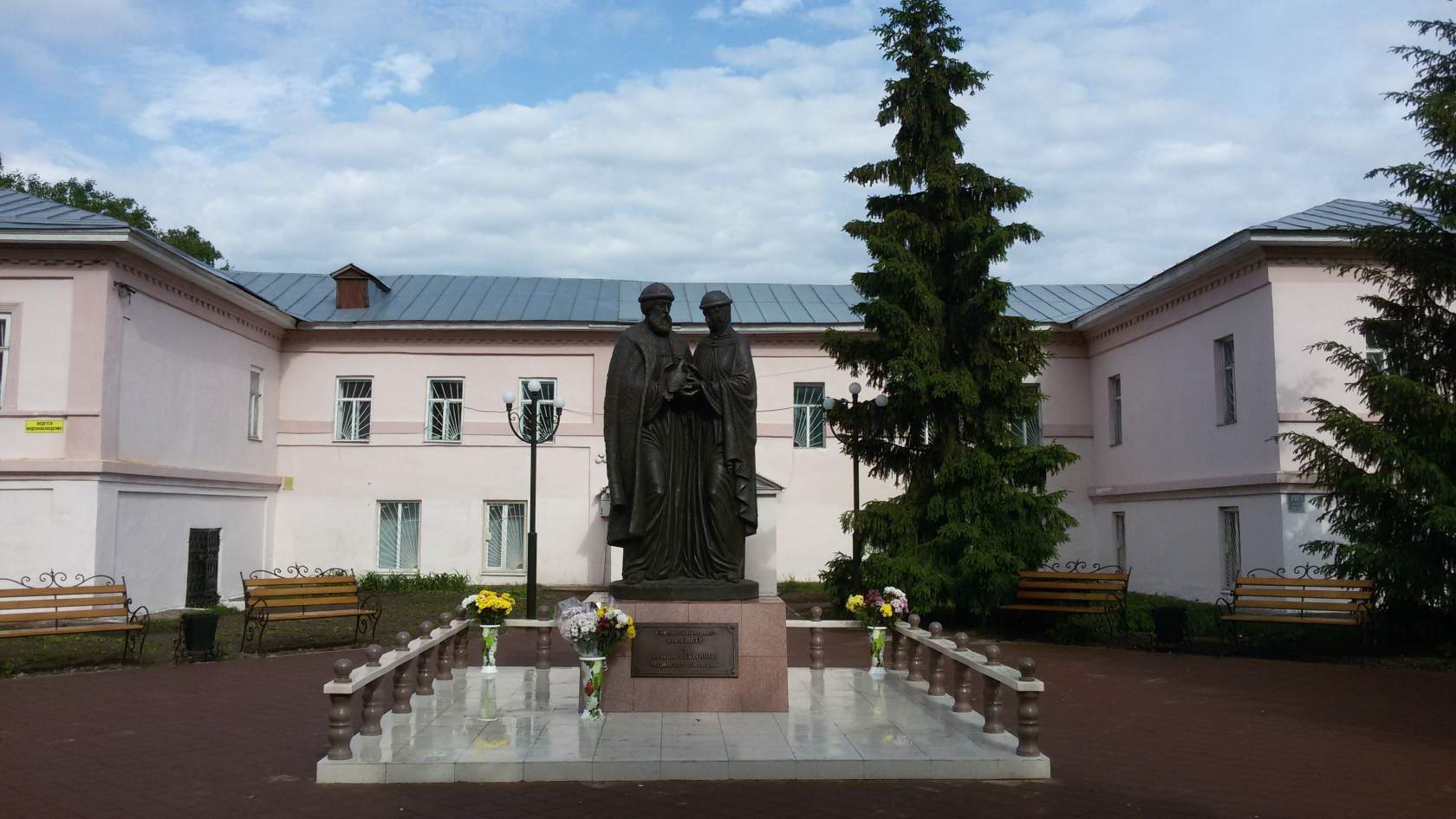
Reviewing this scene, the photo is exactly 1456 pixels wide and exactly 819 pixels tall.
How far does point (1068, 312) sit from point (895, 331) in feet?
37.4

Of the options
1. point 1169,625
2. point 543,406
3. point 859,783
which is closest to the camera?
point 859,783

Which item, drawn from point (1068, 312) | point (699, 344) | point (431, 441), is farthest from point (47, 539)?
point (1068, 312)

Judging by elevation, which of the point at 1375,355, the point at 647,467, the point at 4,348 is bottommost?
the point at 647,467

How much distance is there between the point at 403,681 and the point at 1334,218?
53.8 feet

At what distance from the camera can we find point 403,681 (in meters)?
8.23

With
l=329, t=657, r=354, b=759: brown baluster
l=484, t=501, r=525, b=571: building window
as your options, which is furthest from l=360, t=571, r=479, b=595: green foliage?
l=329, t=657, r=354, b=759: brown baluster

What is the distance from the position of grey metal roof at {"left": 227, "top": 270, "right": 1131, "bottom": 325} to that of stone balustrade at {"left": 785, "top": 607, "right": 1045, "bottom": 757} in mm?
13334

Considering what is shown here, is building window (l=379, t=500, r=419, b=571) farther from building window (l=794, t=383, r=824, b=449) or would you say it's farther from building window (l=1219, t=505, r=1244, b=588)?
building window (l=1219, t=505, r=1244, b=588)

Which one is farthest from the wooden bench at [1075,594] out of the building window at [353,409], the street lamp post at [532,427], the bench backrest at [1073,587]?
the building window at [353,409]

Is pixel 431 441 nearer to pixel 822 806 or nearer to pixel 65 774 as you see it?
pixel 65 774

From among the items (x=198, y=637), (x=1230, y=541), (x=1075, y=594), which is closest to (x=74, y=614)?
(x=198, y=637)

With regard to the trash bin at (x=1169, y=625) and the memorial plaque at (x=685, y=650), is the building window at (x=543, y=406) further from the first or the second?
the memorial plaque at (x=685, y=650)

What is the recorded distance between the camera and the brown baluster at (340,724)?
21.3 ft

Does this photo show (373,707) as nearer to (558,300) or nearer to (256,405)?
(256,405)
